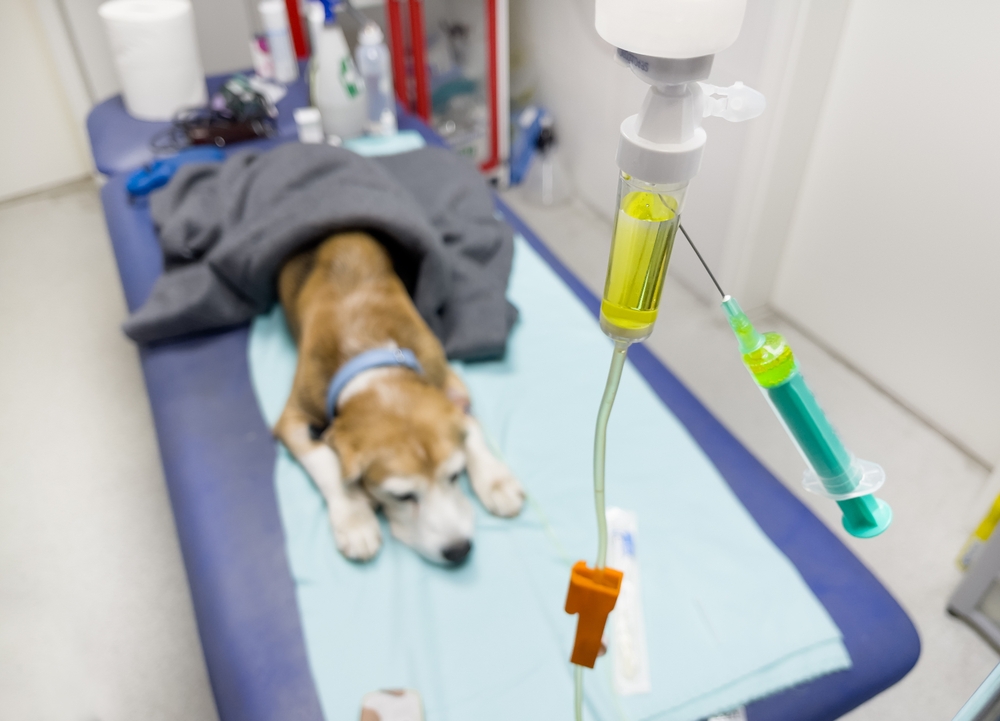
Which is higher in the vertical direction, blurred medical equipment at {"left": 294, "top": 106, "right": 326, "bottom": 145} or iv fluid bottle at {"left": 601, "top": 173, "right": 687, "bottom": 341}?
iv fluid bottle at {"left": 601, "top": 173, "right": 687, "bottom": 341}

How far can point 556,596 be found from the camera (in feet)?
3.30

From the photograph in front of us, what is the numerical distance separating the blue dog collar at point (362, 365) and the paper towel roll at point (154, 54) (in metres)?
1.36

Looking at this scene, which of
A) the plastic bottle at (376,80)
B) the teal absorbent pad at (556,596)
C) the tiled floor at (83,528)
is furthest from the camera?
the plastic bottle at (376,80)

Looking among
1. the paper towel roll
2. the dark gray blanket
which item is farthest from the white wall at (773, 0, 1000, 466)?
the paper towel roll

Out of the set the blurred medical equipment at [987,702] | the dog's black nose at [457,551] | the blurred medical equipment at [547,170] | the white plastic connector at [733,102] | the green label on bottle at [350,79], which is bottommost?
the blurred medical equipment at [547,170]

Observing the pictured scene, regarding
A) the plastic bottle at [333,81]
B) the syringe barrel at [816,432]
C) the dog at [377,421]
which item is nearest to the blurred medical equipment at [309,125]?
the plastic bottle at [333,81]

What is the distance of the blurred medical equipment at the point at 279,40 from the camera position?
2045 millimetres

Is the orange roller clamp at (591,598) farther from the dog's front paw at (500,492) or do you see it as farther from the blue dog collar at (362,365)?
the blue dog collar at (362,365)

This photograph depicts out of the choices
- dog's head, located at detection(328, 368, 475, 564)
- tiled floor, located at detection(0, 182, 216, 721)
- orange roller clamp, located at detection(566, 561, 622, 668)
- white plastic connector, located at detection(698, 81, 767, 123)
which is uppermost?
white plastic connector, located at detection(698, 81, 767, 123)

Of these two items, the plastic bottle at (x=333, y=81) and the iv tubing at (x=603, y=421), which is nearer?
the iv tubing at (x=603, y=421)

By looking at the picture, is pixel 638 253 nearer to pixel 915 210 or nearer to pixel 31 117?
pixel 915 210

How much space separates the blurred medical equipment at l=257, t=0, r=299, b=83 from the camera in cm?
204

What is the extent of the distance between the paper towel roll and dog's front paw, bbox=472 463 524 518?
1.64 m

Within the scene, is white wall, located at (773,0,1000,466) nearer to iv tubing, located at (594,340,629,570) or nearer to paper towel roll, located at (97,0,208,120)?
iv tubing, located at (594,340,629,570)
